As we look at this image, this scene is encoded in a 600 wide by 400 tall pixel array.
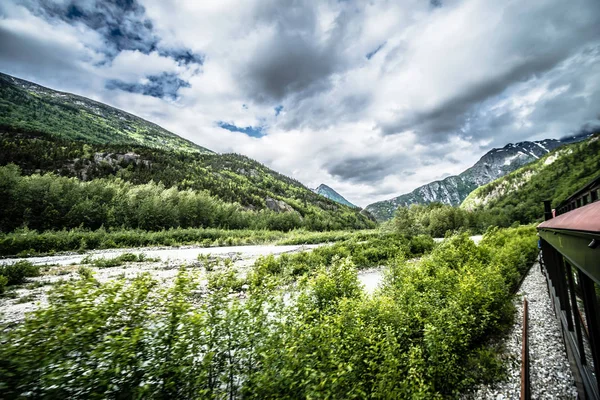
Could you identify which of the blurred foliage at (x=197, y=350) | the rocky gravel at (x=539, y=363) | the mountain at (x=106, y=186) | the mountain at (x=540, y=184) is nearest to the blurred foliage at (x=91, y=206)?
the mountain at (x=106, y=186)

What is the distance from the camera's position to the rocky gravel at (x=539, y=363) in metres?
6.01

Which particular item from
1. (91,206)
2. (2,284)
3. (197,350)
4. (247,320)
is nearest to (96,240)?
(91,206)

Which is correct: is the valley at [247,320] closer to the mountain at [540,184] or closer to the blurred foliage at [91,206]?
the blurred foliage at [91,206]

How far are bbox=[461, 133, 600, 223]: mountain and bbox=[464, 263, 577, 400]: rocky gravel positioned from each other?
102031mm

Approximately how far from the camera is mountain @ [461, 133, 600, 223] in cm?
9362

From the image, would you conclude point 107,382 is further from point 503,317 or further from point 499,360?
point 503,317

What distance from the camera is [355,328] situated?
18.9 ft

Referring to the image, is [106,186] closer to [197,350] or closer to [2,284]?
[2,284]

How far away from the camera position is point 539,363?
716 cm

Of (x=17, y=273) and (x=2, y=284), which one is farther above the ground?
(x=17, y=273)

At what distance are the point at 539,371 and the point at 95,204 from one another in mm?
50636

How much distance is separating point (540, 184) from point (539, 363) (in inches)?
6559

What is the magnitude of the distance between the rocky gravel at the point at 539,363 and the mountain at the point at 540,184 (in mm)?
102031

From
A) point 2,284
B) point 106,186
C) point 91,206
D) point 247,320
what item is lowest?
point 2,284
